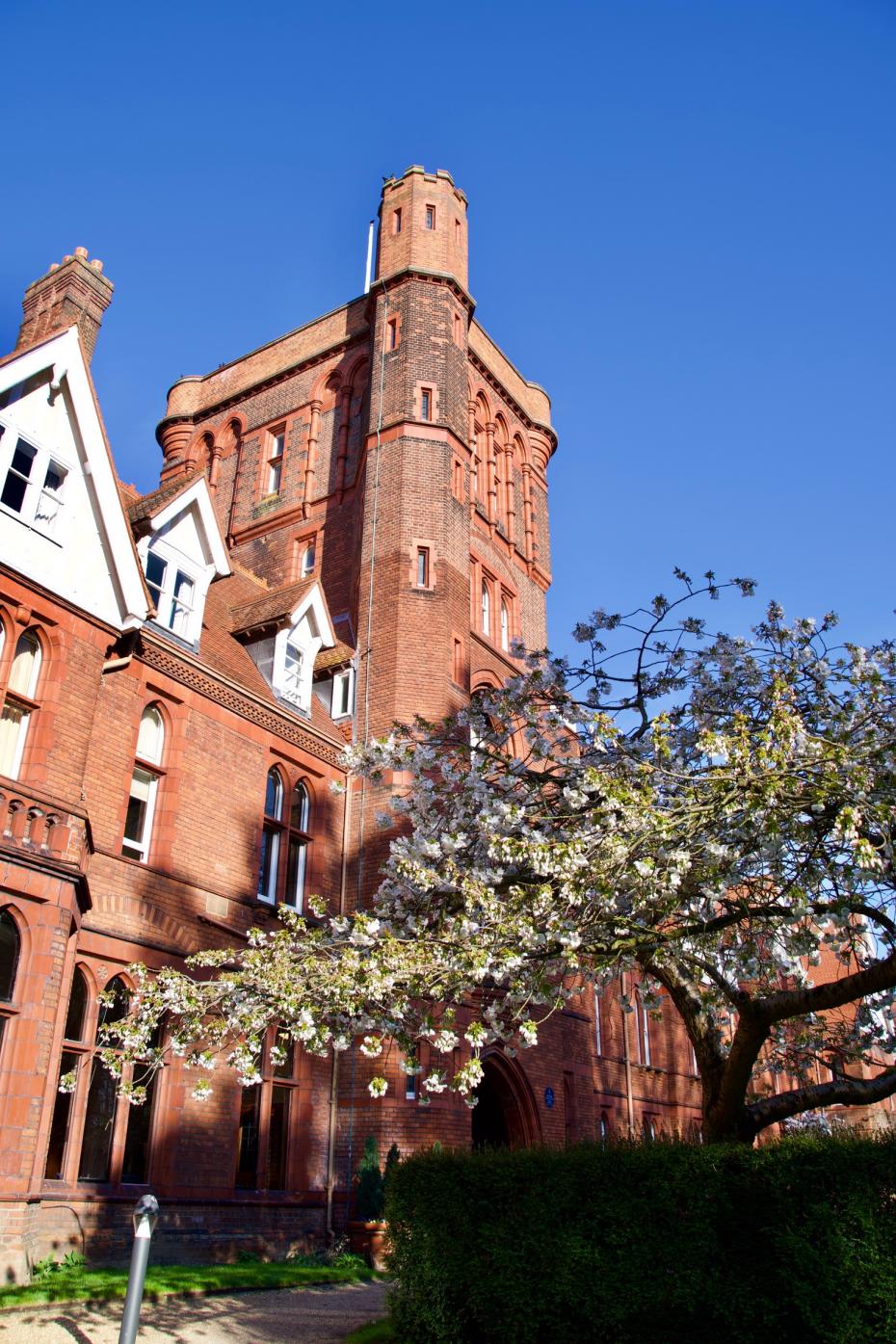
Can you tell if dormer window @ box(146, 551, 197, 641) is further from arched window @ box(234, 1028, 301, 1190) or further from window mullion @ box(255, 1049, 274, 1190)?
window mullion @ box(255, 1049, 274, 1190)

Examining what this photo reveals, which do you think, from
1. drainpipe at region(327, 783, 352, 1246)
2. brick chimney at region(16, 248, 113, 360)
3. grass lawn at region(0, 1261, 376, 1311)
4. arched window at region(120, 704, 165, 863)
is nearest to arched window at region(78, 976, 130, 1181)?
grass lawn at region(0, 1261, 376, 1311)

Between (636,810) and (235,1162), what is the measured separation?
36.1 feet

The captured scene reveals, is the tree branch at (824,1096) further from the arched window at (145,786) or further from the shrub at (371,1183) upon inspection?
the arched window at (145,786)

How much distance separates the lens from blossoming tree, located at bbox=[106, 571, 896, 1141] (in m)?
8.73

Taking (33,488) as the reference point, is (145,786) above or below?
below

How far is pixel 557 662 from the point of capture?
12578mm

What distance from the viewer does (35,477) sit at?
587 inches

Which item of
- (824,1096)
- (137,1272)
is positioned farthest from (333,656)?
(137,1272)

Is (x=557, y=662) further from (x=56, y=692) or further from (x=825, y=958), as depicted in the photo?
(x=825, y=958)

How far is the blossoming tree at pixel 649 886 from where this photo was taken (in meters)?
8.73

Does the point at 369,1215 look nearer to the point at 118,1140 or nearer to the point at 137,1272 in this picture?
the point at 118,1140

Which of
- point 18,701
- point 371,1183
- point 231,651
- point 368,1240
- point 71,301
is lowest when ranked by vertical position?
point 368,1240

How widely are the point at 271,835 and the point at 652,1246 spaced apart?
12.1 metres

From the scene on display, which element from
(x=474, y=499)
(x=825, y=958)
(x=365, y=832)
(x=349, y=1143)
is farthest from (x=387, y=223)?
(x=825, y=958)
